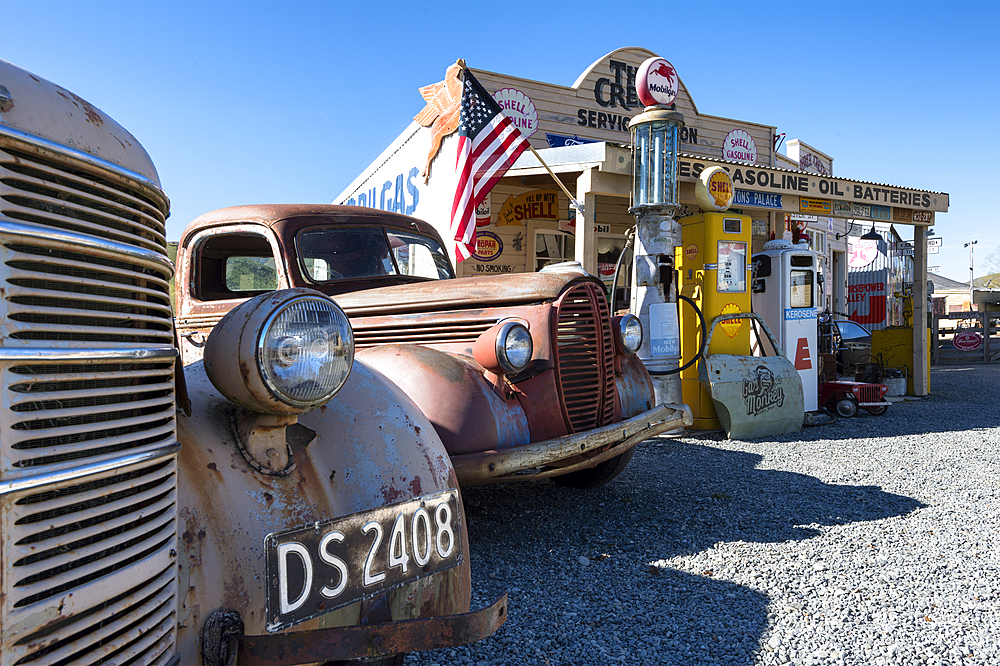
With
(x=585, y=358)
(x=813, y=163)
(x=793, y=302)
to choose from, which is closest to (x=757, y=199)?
(x=793, y=302)

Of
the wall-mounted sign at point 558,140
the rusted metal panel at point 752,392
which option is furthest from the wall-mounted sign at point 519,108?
the rusted metal panel at point 752,392

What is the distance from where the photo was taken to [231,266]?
4.27 m

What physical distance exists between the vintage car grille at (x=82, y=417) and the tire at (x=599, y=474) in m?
3.52

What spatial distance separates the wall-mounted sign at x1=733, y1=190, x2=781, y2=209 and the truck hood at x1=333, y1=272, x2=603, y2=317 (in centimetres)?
472

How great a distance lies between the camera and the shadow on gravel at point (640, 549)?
8.13 ft

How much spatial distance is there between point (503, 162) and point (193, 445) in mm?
5290

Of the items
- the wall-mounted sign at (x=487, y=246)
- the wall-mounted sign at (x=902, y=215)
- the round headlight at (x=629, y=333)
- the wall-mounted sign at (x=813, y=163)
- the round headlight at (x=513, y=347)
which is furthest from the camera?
the wall-mounted sign at (x=813, y=163)

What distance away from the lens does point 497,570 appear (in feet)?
10.4

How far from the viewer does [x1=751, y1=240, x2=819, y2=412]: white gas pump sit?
297 inches

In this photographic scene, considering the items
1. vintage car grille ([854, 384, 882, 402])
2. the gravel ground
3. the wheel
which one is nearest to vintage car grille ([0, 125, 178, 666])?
the gravel ground

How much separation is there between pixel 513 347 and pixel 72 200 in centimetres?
239

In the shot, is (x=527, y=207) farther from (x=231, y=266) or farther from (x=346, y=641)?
(x=346, y=641)

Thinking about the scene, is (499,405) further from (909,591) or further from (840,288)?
(840,288)

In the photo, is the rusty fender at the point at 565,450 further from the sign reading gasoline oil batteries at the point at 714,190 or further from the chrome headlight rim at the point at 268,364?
the sign reading gasoline oil batteries at the point at 714,190
